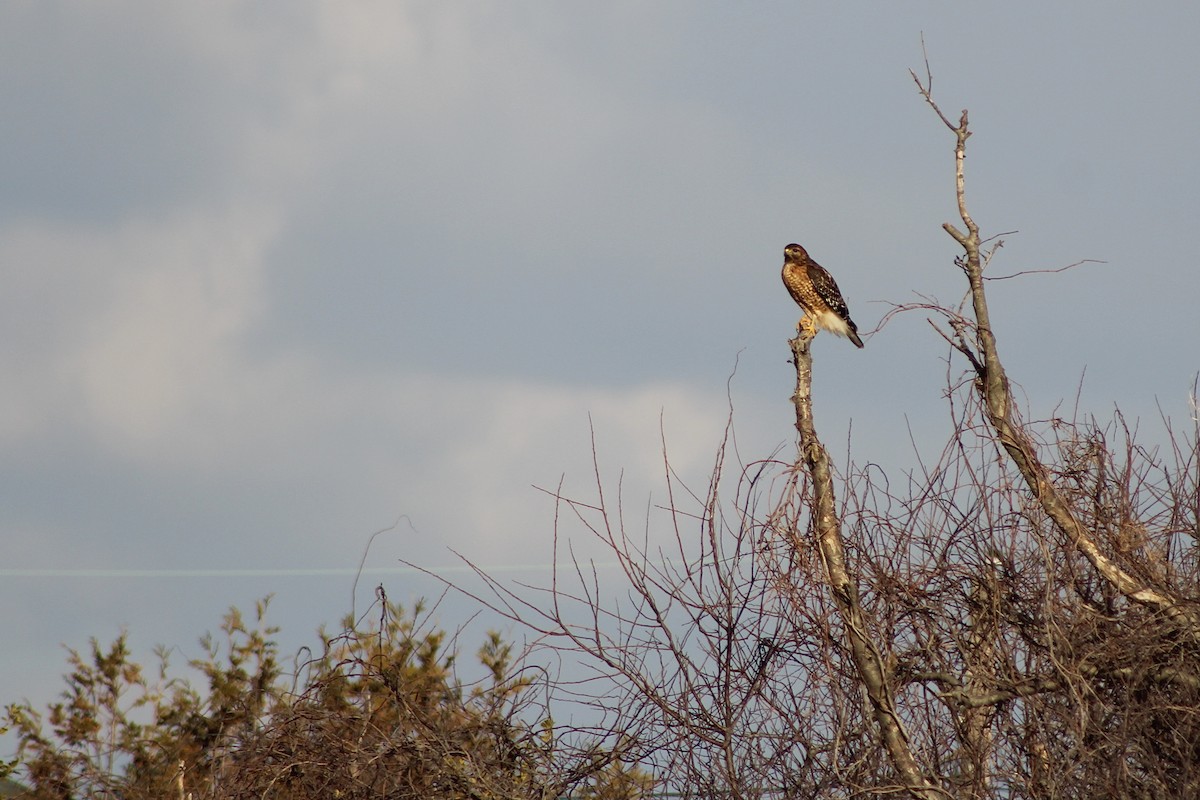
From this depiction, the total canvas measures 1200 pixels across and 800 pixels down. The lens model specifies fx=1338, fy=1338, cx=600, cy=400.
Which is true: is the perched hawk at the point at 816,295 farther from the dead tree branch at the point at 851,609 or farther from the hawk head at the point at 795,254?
the dead tree branch at the point at 851,609

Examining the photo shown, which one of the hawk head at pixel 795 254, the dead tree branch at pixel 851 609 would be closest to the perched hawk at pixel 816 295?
the hawk head at pixel 795 254

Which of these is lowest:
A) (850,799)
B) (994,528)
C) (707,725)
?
(850,799)

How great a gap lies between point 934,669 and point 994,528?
966 millimetres

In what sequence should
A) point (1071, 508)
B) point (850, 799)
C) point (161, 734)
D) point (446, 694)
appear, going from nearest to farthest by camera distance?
1. point (850, 799)
2. point (446, 694)
3. point (1071, 508)
4. point (161, 734)

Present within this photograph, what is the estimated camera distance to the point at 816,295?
15.5m

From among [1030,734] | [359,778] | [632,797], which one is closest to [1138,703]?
[1030,734]

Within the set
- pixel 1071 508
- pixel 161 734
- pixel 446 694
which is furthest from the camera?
pixel 161 734

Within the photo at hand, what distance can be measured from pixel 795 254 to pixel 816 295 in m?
0.68

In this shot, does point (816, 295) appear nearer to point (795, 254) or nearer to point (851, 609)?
point (795, 254)

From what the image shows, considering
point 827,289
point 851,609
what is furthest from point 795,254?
point 851,609

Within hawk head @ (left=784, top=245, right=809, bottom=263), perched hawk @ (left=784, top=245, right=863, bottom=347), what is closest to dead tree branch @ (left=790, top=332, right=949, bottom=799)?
perched hawk @ (left=784, top=245, right=863, bottom=347)

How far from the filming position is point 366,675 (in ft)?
24.2

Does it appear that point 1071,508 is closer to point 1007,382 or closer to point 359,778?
point 1007,382

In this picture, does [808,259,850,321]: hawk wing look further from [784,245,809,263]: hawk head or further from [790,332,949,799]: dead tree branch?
[790,332,949,799]: dead tree branch
